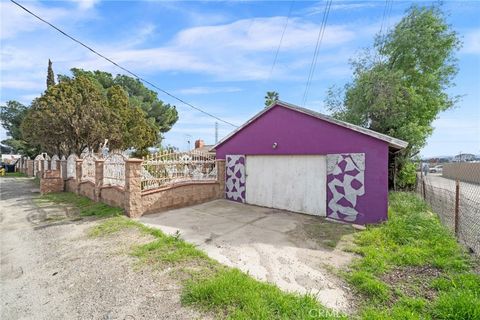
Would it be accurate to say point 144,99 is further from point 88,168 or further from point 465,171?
point 465,171

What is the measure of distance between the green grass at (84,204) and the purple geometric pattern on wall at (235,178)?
4.32m

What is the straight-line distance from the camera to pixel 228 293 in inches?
142

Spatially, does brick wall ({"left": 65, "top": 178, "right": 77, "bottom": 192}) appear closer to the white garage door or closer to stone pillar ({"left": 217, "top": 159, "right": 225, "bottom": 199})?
stone pillar ({"left": 217, "top": 159, "right": 225, "bottom": 199})

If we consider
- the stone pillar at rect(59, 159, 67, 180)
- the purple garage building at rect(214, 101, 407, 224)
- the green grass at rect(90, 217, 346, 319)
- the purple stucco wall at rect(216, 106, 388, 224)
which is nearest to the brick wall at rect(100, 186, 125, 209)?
the green grass at rect(90, 217, 346, 319)

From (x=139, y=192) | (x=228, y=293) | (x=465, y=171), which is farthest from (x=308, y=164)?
(x=465, y=171)

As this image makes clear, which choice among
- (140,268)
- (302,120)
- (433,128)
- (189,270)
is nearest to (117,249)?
(140,268)

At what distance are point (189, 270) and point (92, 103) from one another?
1513 centimetres

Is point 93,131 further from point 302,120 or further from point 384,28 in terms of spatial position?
point 384,28

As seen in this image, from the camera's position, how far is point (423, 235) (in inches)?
243

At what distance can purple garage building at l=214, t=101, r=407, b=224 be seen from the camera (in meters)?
7.33

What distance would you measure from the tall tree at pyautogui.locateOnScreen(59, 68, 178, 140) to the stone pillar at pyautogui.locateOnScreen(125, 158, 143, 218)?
64.9ft

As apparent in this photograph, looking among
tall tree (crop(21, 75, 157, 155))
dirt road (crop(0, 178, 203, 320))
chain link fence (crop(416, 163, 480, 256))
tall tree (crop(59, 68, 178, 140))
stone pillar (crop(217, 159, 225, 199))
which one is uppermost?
tall tree (crop(59, 68, 178, 140))

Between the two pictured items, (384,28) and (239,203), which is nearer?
(239,203)

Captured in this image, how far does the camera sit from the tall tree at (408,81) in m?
11.5
